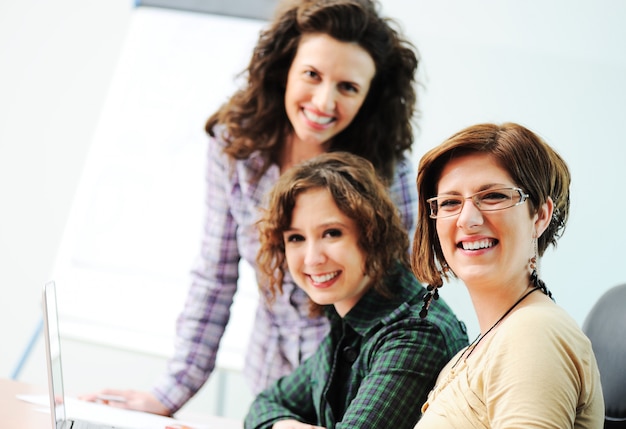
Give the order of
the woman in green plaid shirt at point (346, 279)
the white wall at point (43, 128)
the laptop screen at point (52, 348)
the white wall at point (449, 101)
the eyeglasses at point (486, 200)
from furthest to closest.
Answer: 1. the white wall at point (43, 128)
2. the white wall at point (449, 101)
3. the woman in green plaid shirt at point (346, 279)
4. the laptop screen at point (52, 348)
5. the eyeglasses at point (486, 200)

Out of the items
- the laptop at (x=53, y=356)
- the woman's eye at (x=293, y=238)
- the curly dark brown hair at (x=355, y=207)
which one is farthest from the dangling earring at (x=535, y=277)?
the laptop at (x=53, y=356)

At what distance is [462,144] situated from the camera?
47.9 inches

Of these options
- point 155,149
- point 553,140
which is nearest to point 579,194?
point 553,140

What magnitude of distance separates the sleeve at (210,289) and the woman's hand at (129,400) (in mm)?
93

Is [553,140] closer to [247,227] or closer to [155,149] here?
[247,227]

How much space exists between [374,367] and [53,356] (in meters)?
0.51

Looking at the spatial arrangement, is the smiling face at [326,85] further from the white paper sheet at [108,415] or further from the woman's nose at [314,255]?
the white paper sheet at [108,415]

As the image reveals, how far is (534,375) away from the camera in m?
1.02

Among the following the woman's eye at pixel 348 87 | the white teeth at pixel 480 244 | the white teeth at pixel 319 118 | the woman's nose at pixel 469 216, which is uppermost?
the woman's eye at pixel 348 87

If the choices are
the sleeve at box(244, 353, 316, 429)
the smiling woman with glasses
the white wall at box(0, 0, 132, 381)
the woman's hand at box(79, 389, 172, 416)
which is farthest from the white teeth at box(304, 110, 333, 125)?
the white wall at box(0, 0, 132, 381)

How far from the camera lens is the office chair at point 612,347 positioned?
141 cm

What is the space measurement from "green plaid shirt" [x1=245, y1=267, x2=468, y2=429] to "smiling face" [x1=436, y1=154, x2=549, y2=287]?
0.84 ft

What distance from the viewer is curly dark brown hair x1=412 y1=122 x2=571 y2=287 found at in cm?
119

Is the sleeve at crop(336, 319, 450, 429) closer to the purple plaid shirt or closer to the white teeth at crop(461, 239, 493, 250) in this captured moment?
the white teeth at crop(461, 239, 493, 250)
